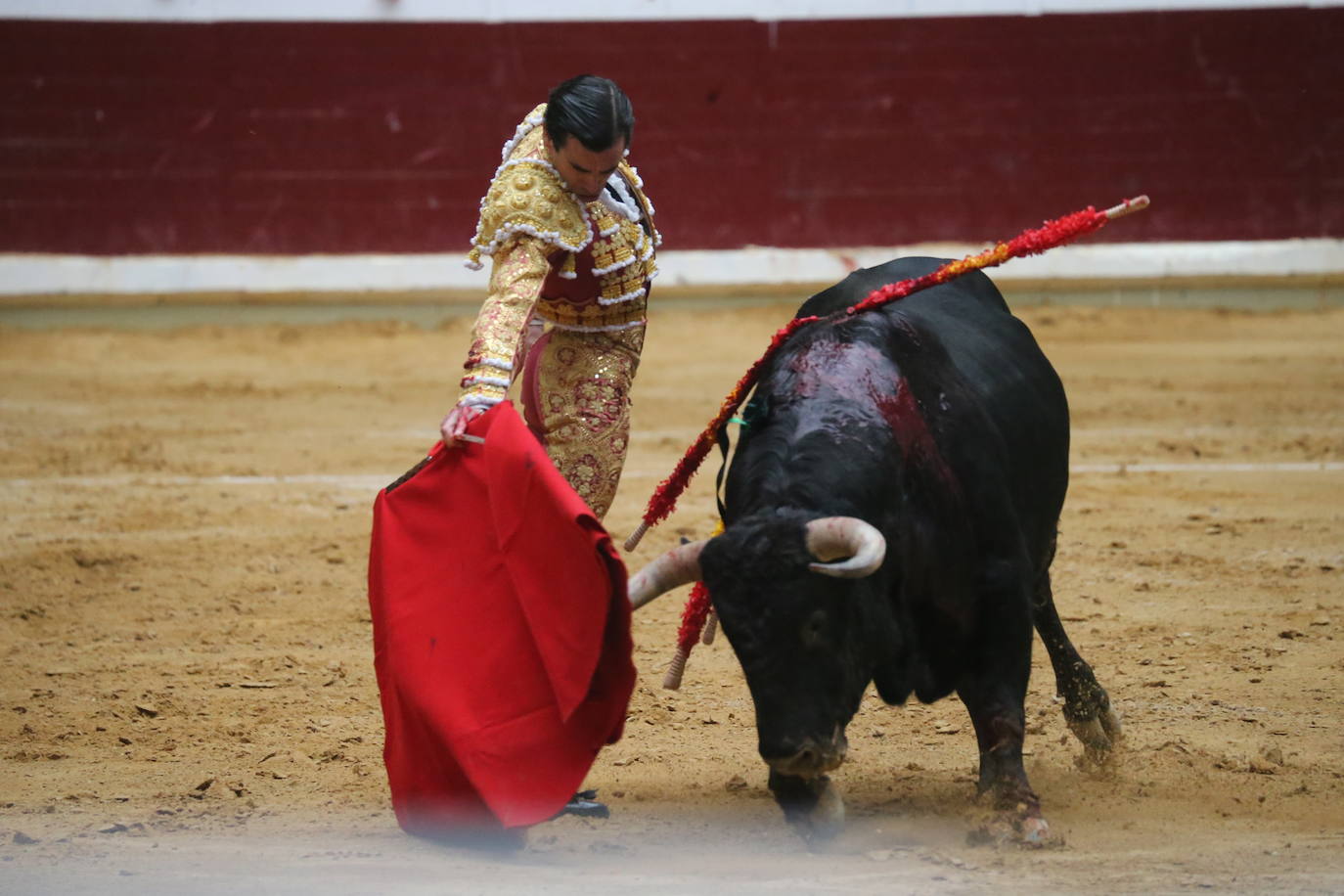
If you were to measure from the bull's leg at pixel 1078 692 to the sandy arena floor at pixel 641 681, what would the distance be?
0.20 feet

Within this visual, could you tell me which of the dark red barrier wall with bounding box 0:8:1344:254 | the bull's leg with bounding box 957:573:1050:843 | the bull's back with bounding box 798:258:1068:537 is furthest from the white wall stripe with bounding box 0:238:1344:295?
the bull's leg with bounding box 957:573:1050:843

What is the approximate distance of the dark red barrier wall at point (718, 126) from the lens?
941 cm

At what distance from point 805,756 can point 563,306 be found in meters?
1.02

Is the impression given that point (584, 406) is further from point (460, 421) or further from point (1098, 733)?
point (1098, 733)

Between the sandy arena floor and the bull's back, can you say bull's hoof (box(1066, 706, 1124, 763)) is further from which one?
the bull's back

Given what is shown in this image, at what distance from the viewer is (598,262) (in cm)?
309

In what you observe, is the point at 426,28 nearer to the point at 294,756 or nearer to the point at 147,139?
the point at 147,139

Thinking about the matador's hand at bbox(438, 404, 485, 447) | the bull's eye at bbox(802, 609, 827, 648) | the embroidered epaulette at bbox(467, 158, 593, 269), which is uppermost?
the embroidered epaulette at bbox(467, 158, 593, 269)

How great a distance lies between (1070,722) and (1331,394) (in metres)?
4.71

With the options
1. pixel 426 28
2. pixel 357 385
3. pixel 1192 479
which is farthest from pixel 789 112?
pixel 1192 479

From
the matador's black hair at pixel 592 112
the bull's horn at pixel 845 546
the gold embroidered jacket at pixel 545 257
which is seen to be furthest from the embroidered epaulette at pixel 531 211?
the bull's horn at pixel 845 546

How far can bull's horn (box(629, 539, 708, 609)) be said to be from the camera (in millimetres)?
2611

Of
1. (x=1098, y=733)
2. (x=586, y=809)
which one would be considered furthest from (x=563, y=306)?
(x=1098, y=733)

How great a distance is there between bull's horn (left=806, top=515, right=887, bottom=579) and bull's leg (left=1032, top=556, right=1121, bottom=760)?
2.98 feet
